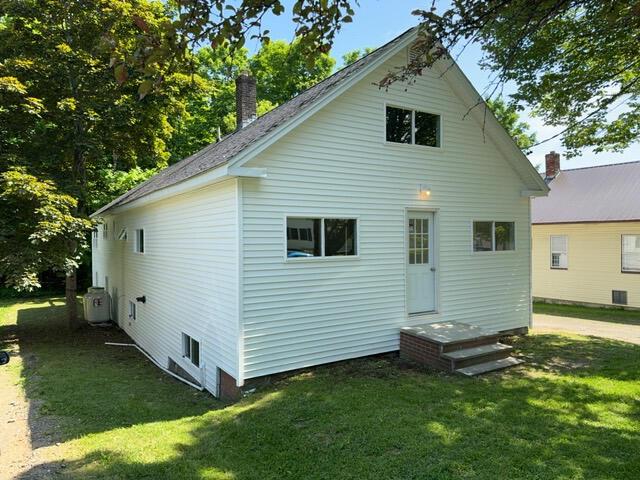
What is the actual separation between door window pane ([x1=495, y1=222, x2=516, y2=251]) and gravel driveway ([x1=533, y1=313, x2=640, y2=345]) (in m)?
2.58

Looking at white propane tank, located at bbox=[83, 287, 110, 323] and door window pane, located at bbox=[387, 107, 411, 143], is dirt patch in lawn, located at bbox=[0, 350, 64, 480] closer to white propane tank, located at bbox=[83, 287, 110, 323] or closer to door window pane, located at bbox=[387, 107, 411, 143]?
door window pane, located at bbox=[387, 107, 411, 143]

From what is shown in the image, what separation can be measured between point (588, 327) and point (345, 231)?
916 centimetres

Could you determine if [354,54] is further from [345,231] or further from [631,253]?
[345,231]

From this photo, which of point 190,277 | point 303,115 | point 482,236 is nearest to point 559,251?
point 482,236

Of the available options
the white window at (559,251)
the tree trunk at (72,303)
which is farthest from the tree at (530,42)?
the tree trunk at (72,303)

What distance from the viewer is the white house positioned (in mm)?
6914

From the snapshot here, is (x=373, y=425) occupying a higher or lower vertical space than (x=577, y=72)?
lower

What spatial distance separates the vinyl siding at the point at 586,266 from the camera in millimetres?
16375

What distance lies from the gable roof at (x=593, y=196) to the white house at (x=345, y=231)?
871 cm

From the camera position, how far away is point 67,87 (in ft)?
44.2

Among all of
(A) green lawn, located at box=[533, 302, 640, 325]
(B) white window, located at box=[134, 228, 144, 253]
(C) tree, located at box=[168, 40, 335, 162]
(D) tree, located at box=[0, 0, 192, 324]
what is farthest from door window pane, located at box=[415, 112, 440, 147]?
(C) tree, located at box=[168, 40, 335, 162]

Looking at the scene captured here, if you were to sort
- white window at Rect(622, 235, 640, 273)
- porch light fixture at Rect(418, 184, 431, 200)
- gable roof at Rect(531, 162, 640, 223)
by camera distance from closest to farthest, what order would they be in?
1. porch light fixture at Rect(418, 184, 431, 200)
2. white window at Rect(622, 235, 640, 273)
3. gable roof at Rect(531, 162, 640, 223)

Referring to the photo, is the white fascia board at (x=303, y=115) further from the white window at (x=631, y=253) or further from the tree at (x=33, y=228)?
the white window at (x=631, y=253)

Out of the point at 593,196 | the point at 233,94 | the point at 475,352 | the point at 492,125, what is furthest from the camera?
the point at 233,94
